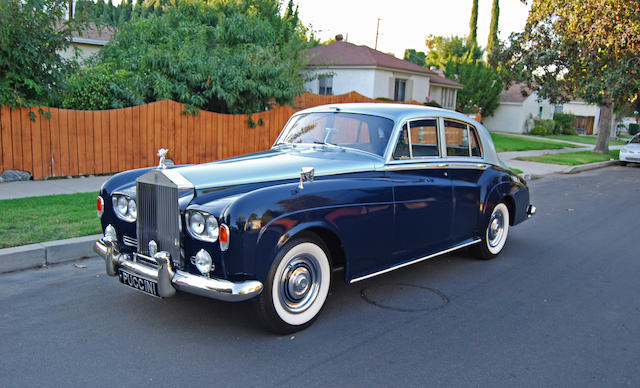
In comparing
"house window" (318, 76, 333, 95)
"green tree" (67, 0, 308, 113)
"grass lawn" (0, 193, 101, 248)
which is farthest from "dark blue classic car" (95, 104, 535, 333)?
"house window" (318, 76, 333, 95)

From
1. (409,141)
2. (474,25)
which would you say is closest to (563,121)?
(474,25)

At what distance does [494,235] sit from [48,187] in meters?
7.36

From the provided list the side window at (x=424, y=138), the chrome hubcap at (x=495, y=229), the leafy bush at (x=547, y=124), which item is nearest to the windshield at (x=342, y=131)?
the side window at (x=424, y=138)

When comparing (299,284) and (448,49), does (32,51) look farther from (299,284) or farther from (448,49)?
(448,49)

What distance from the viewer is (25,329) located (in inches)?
157

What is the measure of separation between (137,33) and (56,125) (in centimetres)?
662

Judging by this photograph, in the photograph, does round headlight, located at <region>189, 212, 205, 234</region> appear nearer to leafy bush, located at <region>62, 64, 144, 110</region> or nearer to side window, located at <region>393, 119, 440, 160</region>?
side window, located at <region>393, 119, 440, 160</region>

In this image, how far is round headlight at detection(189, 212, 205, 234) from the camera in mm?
3676

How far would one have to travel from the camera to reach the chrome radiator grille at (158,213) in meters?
3.81

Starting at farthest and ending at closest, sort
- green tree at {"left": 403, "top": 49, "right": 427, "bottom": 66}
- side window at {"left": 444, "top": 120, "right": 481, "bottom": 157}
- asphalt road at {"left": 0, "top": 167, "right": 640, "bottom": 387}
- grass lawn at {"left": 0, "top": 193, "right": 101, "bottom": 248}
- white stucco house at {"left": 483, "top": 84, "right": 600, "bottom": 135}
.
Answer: green tree at {"left": 403, "top": 49, "right": 427, "bottom": 66} < white stucco house at {"left": 483, "top": 84, "right": 600, "bottom": 135} < grass lawn at {"left": 0, "top": 193, "right": 101, "bottom": 248} < side window at {"left": 444, "top": 120, "right": 481, "bottom": 157} < asphalt road at {"left": 0, "top": 167, "right": 640, "bottom": 387}

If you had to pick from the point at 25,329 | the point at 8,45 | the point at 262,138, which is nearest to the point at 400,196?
the point at 25,329

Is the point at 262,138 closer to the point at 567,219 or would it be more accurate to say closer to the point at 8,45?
the point at 8,45

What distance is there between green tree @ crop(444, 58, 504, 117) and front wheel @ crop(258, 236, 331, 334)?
35057mm

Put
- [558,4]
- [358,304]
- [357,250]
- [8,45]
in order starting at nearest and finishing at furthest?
1. [357,250]
2. [358,304]
3. [8,45]
4. [558,4]
